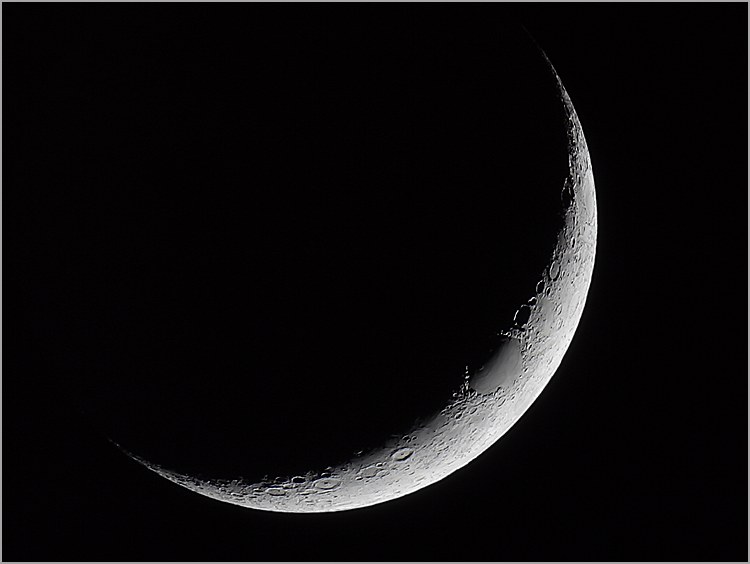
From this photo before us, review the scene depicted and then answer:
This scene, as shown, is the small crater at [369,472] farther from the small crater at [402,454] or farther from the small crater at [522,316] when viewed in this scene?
the small crater at [522,316]

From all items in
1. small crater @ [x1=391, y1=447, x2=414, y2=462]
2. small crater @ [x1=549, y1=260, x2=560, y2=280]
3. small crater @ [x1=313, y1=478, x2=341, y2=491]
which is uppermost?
small crater @ [x1=549, y1=260, x2=560, y2=280]

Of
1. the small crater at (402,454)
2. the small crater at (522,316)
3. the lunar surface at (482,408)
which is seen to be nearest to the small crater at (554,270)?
the lunar surface at (482,408)

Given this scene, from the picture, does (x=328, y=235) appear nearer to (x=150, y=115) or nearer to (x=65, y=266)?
(x=150, y=115)

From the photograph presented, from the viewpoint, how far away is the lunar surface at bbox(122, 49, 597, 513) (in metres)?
1.88

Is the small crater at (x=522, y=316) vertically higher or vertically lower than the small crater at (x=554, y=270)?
lower

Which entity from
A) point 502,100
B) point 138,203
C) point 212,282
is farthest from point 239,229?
point 502,100

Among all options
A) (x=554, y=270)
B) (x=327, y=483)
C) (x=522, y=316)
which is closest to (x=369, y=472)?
(x=327, y=483)

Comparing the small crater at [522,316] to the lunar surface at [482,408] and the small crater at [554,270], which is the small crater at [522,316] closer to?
the lunar surface at [482,408]

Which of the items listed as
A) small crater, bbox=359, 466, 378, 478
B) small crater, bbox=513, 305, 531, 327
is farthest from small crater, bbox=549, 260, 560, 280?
small crater, bbox=359, 466, 378, 478

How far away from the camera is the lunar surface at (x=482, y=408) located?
6.18 feet

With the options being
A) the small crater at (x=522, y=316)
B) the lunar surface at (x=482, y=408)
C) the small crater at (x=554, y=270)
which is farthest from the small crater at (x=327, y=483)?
the small crater at (x=554, y=270)

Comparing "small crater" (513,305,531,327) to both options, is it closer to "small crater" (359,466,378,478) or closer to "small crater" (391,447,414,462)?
"small crater" (391,447,414,462)

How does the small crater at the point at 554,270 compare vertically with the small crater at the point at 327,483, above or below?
above

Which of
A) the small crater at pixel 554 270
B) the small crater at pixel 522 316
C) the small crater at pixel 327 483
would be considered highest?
the small crater at pixel 554 270
